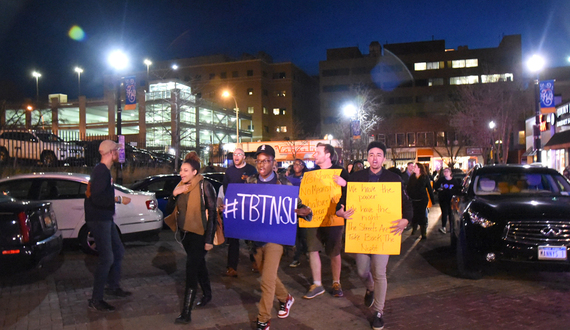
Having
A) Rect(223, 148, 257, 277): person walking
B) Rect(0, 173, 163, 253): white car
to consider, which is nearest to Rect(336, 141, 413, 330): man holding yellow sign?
Rect(223, 148, 257, 277): person walking

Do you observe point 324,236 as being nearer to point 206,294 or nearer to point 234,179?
point 206,294

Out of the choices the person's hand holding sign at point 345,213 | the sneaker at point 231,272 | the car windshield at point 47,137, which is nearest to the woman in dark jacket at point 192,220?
the person's hand holding sign at point 345,213

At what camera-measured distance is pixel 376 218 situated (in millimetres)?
4789

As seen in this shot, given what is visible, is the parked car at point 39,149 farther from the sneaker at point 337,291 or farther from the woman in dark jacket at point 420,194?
the sneaker at point 337,291

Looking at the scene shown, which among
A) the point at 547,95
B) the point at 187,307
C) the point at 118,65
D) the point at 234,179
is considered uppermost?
the point at 118,65

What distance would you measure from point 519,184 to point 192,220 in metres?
5.94

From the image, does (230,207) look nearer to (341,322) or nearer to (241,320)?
(241,320)

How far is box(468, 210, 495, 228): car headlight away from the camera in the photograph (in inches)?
247

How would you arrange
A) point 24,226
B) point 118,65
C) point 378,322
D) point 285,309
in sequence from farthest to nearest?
1. point 118,65
2. point 24,226
3. point 285,309
4. point 378,322

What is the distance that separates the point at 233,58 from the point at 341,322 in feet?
249

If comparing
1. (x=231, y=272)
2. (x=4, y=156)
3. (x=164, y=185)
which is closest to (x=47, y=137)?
(x=4, y=156)

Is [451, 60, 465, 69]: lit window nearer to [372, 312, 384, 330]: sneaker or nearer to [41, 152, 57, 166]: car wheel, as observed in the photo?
[41, 152, 57, 166]: car wheel

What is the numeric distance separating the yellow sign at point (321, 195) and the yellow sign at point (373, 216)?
1.62ft

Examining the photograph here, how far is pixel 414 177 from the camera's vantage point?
35.2 feet
